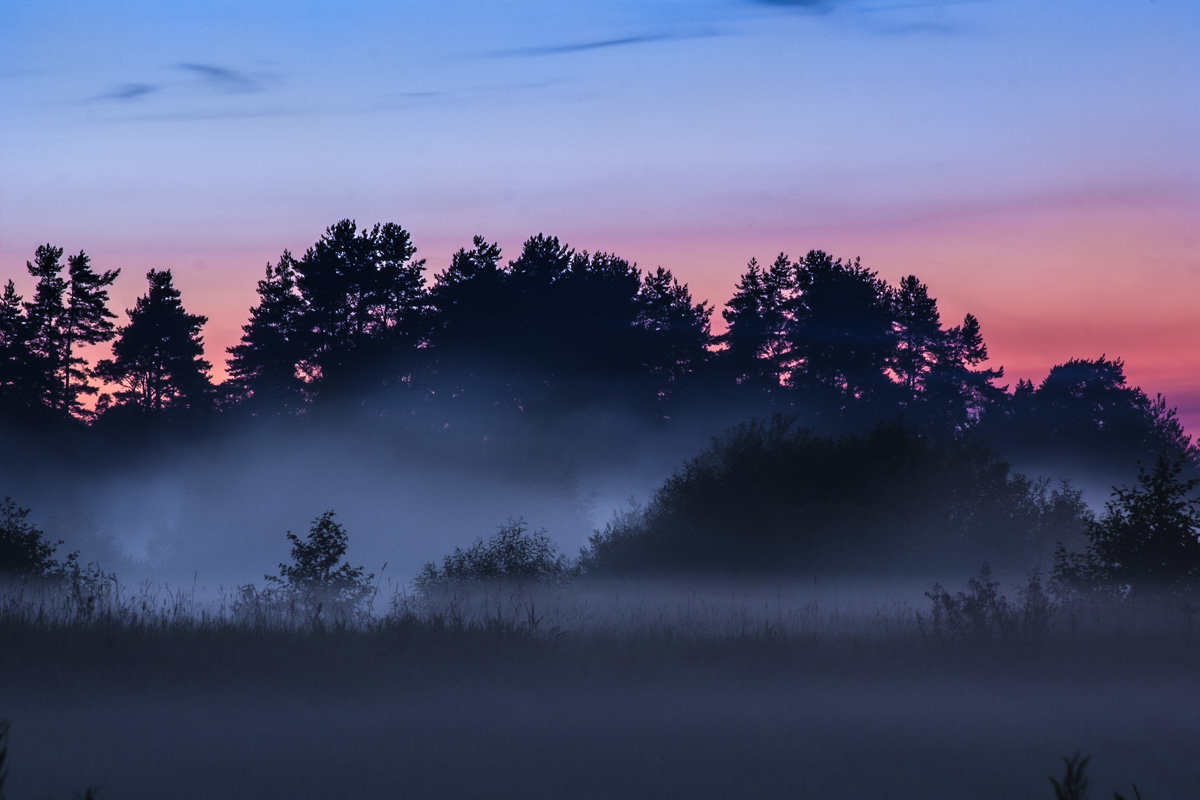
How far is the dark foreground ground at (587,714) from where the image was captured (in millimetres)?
10750

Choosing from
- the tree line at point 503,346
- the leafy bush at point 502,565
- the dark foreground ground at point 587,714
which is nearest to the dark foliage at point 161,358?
the tree line at point 503,346

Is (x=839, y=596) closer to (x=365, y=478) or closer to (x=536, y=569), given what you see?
(x=536, y=569)

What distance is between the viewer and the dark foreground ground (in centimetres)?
1075

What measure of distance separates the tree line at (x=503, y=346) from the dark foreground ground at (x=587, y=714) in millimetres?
46769

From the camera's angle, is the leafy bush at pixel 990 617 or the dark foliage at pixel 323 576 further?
the dark foliage at pixel 323 576

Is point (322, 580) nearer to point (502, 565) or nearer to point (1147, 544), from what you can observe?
point (502, 565)

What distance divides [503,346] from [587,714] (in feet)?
164

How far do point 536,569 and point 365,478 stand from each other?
3807 centimetres

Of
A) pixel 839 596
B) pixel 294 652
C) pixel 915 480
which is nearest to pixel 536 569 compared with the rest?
pixel 839 596

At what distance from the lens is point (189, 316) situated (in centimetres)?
7075

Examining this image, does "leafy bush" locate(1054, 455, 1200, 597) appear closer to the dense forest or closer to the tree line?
the dense forest

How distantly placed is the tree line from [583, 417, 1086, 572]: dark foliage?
3093 cm

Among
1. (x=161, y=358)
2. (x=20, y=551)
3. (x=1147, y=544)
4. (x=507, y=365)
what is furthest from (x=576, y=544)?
(x=1147, y=544)

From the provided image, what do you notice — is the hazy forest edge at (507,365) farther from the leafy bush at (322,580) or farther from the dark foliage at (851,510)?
the leafy bush at (322,580)
